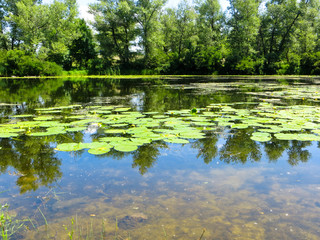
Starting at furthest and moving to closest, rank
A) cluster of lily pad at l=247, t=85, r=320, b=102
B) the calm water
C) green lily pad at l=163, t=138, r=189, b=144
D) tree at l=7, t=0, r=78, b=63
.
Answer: tree at l=7, t=0, r=78, b=63
cluster of lily pad at l=247, t=85, r=320, b=102
green lily pad at l=163, t=138, r=189, b=144
the calm water

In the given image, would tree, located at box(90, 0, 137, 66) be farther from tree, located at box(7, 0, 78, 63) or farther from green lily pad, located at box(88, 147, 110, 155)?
green lily pad, located at box(88, 147, 110, 155)

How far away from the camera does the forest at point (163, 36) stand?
27016mm

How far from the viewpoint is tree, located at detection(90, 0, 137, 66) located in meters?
27.5

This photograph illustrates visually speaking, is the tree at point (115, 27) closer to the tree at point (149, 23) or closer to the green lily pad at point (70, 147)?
the tree at point (149, 23)

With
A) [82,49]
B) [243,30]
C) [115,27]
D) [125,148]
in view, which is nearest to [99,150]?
[125,148]

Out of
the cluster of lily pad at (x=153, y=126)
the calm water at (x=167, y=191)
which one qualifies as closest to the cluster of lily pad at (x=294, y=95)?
the cluster of lily pad at (x=153, y=126)

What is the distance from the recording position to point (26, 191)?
1.89 meters

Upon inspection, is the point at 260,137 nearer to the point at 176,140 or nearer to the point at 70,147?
the point at 176,140

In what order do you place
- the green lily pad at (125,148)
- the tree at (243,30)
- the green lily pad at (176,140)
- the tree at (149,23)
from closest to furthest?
the green lily pad at (125,148) < the green lily pad at (176,140) < the tree at (149,23) < the tree at (243,30)

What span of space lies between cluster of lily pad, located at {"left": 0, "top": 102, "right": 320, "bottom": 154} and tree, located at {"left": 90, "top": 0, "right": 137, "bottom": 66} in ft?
81.3

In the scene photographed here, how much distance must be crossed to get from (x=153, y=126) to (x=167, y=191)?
6.38ft

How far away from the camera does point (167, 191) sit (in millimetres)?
1895

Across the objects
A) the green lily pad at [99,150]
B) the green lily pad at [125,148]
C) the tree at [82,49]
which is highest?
the tree at [82,49]

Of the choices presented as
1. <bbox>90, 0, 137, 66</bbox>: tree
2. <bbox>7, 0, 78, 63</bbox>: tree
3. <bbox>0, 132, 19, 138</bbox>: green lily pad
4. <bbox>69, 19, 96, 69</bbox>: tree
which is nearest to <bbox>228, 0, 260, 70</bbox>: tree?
<bbox>90, 0, 137, 66</bbox>: tree
